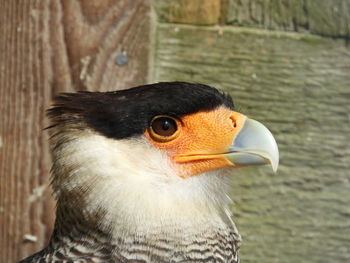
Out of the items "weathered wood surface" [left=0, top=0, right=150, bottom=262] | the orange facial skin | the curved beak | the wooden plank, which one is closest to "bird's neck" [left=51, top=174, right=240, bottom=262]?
the orange facial skin

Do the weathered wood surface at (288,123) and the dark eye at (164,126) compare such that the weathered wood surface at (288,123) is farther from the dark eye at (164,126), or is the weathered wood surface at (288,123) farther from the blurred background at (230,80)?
the dark eye at (164,126)

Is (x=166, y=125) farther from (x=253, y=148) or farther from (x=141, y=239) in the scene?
(x=141, y=239)

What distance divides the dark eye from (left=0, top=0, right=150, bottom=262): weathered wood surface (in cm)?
87

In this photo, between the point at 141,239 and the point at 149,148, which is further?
the point at 149,148

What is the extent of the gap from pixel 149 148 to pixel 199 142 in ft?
0.68

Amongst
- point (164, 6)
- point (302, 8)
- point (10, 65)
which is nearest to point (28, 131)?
point (10, 65)

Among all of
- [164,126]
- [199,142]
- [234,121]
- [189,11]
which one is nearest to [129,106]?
[164,126]

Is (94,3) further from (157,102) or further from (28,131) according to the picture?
(157,102)

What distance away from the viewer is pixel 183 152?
2607 mm

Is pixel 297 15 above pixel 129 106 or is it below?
above

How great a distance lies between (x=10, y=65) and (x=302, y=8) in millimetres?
1595

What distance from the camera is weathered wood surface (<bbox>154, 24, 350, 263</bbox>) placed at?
11.4ft

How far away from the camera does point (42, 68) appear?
11.3 ft

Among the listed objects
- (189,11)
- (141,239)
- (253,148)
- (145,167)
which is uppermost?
(189,11)
